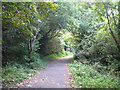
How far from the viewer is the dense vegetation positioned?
4.05 meters

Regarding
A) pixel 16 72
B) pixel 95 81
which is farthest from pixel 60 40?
pixel 95 81

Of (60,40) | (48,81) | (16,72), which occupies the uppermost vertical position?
(60,40)

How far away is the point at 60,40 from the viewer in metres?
21.3

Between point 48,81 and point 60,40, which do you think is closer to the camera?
point 48,81

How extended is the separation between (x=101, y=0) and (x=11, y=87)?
4.96 meters

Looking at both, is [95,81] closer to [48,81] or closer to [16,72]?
[48,81]

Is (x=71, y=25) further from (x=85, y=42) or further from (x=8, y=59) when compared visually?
(x=8, y=59)

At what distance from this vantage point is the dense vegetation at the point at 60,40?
4.05 m

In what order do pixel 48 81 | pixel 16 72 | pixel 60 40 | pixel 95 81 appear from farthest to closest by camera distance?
pixel 60 40, pixel 16 72, pixel 48 81, pixel 95 81

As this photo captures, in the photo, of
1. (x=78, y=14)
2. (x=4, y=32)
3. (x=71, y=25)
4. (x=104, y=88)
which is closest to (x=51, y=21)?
(x=71, y=25)

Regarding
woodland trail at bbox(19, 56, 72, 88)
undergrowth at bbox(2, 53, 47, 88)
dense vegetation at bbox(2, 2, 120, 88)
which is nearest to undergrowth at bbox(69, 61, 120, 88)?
dense vegetation at bbox(2, 2, 120, 88)

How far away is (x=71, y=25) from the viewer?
15.8 meters

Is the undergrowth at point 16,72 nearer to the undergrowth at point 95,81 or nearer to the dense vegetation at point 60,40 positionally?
the dense vegetation at point 60,40

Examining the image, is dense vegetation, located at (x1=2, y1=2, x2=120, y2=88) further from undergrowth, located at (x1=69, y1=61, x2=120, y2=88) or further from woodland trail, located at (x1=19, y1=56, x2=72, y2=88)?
woodland trail, located at (x1=19, y1=56, x2=72, y2=88)
